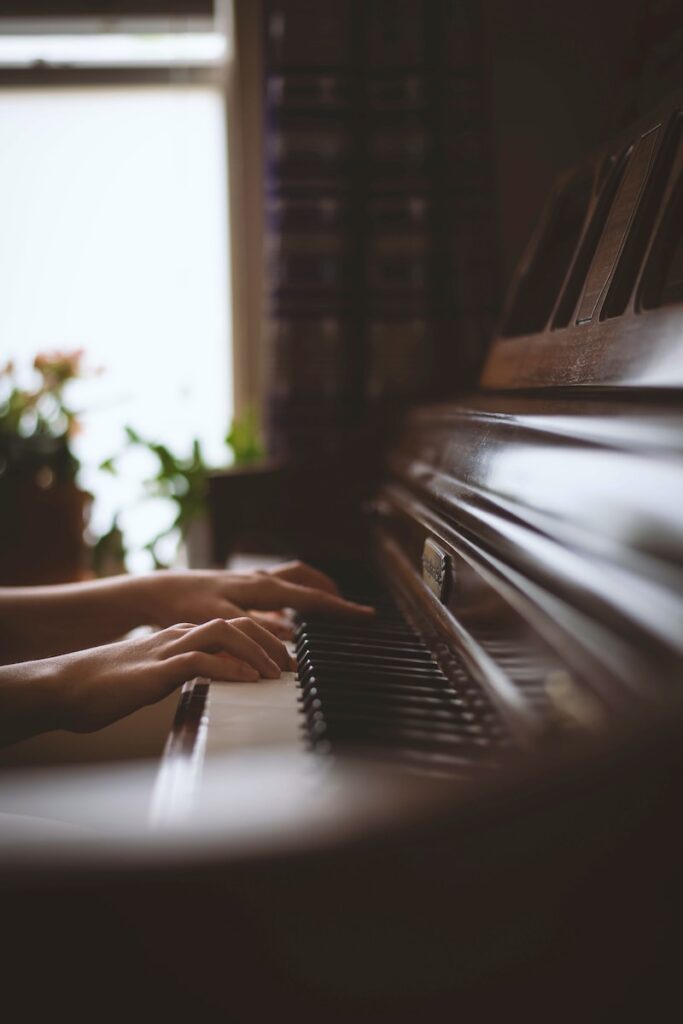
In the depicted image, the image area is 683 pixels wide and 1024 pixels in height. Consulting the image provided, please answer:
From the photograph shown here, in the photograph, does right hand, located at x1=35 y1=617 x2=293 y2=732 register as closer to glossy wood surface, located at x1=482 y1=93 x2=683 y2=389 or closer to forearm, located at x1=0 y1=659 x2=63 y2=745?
forearm, located at x1=0 y1=659 x2=63 y2=745

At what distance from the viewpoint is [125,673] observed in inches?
32.7

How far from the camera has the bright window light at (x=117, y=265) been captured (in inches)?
120

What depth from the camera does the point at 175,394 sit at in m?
3.09

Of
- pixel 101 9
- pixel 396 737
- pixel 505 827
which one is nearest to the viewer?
pixel 505 827

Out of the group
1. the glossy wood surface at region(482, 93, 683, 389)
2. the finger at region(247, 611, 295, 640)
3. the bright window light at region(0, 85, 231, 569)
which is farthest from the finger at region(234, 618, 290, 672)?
the bright window light at region(0, 85, 231, 569)

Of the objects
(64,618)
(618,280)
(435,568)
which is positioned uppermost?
(618,280)

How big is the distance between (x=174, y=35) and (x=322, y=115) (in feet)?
2.98

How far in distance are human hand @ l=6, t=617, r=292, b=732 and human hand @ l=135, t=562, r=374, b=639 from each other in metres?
0.18

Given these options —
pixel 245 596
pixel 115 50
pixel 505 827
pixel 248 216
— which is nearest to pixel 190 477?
pixel 248 216

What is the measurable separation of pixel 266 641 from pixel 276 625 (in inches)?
6.5

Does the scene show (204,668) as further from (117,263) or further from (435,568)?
(117,263)

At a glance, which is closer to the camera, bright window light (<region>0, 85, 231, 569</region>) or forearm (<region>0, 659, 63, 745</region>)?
forearm (<region>0, 659, 63, 745</region>)

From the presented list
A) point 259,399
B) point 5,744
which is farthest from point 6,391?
point 5,744

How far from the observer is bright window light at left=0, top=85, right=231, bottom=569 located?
120 inches
